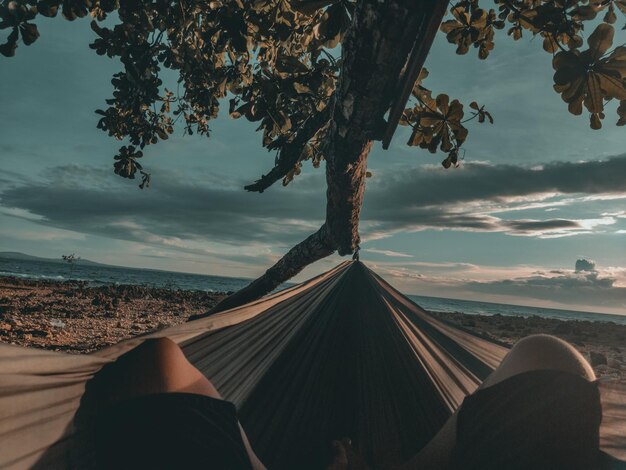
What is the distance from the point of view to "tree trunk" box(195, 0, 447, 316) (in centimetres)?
119

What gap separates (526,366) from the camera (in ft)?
3.86

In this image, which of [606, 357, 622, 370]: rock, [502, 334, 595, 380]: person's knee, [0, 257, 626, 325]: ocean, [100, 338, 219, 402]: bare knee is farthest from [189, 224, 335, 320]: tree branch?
[0, 257, 626, 325]: ocean

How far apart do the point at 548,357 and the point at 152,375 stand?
1.15 metres

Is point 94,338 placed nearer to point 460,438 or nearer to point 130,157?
Answer: point 130,157

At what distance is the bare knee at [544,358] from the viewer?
3.64 ft

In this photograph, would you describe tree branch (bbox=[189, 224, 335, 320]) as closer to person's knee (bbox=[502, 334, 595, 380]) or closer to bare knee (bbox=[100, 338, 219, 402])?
bare knee (bbox=[100, 338, 219, 402])

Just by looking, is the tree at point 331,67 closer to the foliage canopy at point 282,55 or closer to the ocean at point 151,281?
the foliage canopy at point 282,55

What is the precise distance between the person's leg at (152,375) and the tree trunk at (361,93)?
1112 millimetres

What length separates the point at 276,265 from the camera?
319cm

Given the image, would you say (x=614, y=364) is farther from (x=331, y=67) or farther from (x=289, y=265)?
(x=331, y=67)

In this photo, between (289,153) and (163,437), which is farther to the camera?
(289,153)

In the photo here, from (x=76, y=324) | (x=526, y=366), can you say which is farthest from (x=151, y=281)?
(x=526, y=366)

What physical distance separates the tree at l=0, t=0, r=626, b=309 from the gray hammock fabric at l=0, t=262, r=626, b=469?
0.72m

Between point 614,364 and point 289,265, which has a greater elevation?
point 289,265
